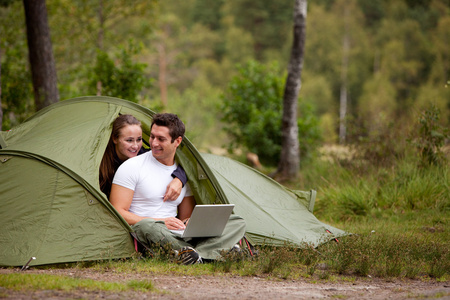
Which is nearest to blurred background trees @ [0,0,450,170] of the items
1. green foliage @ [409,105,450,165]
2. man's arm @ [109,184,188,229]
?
→ green foliage @ [409,105,450,165]

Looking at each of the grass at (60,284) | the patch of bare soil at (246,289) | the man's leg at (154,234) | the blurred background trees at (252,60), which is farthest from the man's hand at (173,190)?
the blurred background trees at (252,60)

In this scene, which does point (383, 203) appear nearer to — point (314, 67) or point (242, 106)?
point (242, 106)

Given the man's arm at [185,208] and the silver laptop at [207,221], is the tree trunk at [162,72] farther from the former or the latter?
the silver laptop at [207,221]

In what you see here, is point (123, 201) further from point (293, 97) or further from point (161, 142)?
point (293, 97)

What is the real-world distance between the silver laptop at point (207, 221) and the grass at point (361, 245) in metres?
0.29

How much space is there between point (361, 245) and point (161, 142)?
235cm

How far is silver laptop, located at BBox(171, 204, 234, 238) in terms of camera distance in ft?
14.8

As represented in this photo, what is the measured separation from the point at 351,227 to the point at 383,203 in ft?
3.90

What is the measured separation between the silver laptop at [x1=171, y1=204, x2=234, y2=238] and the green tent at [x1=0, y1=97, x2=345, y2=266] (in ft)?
1.77

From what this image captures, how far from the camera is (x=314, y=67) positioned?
129ft

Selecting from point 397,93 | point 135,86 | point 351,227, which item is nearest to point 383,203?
point 351,227

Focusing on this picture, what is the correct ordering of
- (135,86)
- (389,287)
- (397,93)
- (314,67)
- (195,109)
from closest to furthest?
(389,287), (135,86), (195,109), (397,93), (314,67)

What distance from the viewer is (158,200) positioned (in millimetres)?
5027

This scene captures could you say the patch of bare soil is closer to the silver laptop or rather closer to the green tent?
the green tent
